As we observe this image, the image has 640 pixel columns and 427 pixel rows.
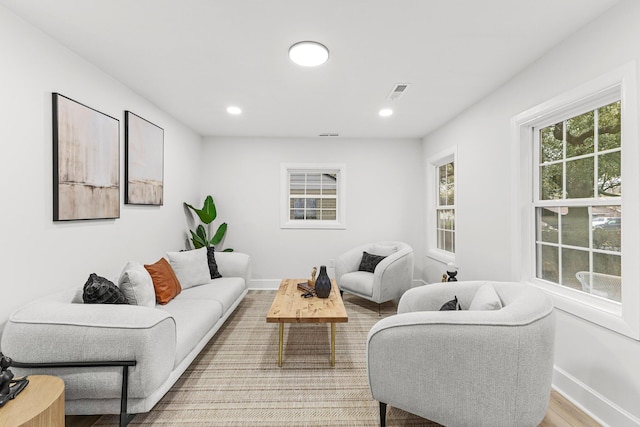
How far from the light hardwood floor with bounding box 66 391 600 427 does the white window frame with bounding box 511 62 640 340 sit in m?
0.61

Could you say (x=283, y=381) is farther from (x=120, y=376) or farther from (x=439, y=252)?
(x=439, y=252)

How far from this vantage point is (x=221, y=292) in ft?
10.3

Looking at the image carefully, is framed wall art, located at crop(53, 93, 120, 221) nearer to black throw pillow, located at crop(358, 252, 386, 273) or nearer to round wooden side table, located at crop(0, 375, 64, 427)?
round wooden side table, located at crop(0, 375, 64, 427)

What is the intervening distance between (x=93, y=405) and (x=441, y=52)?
320 cm

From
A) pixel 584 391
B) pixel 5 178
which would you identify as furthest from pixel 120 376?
pixel 584 391

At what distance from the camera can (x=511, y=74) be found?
2643 mm

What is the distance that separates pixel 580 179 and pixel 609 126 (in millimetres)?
386

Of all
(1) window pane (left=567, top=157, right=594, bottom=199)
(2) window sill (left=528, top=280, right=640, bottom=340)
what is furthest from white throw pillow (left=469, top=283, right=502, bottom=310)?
(1) window pane (left=567, top=157, right=594, bottom=199)

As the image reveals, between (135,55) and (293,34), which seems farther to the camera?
(135,55)

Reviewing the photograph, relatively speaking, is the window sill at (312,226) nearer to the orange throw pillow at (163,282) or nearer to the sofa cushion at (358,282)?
the sofa cushion at (358,282)

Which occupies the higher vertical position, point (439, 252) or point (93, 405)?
point (439, 252)

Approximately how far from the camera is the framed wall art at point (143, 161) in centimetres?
299

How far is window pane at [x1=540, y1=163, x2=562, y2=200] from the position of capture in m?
2.38

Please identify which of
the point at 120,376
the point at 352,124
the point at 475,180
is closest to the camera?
the point at 120,376
